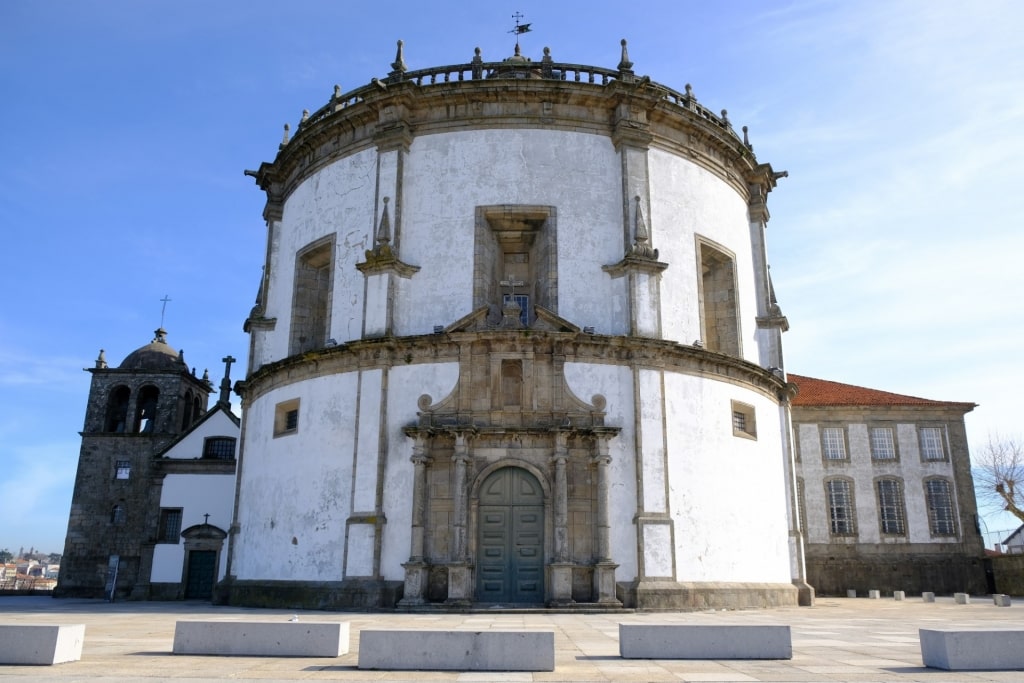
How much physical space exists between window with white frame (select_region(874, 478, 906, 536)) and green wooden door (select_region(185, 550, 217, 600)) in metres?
26.9

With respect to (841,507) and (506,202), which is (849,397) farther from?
(506,202)

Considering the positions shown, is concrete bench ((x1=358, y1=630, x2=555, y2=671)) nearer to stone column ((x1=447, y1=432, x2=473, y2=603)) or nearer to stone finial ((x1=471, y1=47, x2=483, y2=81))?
stone column ((x1=447, y1=432, x2=473, y2=603))

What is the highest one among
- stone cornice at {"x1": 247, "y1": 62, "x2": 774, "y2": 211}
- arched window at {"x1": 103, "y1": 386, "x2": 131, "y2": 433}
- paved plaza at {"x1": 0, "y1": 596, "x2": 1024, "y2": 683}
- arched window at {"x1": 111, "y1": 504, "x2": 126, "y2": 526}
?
stone cornice at {"x1": 247, "y1": 62, "x2": 774, "y2": 211}

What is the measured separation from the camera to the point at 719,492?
20.6 metres

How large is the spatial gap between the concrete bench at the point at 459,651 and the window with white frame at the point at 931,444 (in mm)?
33264

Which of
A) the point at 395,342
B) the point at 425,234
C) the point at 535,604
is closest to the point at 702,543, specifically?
the point at 535,604

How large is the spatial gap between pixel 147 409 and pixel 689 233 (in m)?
27.5

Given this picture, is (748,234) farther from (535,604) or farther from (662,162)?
(535,604)

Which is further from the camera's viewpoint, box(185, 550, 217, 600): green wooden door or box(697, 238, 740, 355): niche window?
box(185, 550, 217, 600): green wooden door

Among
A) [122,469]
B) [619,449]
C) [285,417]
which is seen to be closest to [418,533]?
[619,449]

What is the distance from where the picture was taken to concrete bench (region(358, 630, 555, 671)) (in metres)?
8.32

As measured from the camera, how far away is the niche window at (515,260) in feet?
68.4

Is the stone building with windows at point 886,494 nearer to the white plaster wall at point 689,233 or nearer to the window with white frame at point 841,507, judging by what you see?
the window with white frame at point 841,507

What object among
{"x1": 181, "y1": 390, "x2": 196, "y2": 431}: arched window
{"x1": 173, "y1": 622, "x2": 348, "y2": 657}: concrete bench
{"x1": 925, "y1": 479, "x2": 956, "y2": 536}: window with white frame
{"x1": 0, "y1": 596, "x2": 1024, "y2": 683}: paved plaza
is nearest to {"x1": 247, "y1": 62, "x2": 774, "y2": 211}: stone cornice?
{"x1": 0, "y1": 596, "x2": 1024, "y2": 683}: paved plaza
